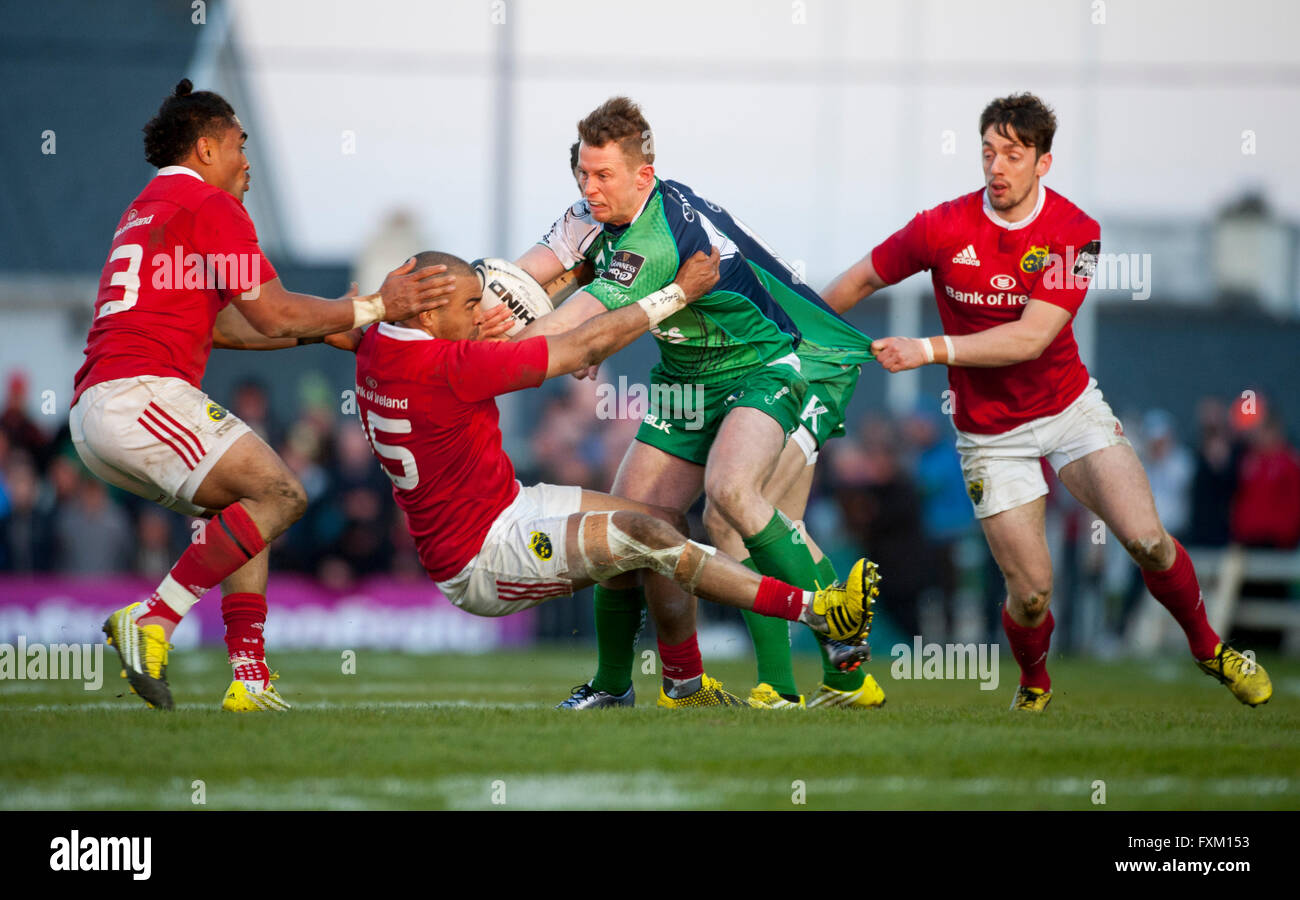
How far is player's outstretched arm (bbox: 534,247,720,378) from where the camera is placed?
5.99 meters

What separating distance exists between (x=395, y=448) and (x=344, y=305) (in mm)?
653

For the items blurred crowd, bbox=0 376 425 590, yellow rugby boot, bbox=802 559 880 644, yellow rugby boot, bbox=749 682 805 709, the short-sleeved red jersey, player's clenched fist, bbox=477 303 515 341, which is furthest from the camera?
blurred crowd, bbox=0 376 425 590

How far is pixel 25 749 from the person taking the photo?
16.7 ft

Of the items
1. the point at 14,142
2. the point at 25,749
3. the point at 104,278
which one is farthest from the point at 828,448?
the point at 14,142

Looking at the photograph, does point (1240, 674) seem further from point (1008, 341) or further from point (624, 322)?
point (624, 322)

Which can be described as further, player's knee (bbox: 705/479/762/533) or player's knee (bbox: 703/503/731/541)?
player's knee (bbox: 703/503/731/541)

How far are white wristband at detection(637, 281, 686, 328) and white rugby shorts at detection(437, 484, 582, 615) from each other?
848mm

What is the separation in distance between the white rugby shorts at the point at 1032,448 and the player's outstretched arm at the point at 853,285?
94 cm

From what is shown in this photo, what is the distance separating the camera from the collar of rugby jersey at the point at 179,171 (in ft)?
21.1

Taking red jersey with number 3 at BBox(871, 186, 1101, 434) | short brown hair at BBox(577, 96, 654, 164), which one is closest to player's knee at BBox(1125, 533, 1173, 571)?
red jersey with number 3 at BBox(871, 186, 1101, 434)

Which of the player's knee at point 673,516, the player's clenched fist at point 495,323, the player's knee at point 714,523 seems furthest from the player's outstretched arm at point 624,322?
the player's knee at point 714,523

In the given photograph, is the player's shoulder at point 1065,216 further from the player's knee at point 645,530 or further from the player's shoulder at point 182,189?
the player's shoulder at point 182,189

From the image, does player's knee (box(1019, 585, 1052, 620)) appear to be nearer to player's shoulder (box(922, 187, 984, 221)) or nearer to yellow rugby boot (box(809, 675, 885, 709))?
yellow rugby boot (box(809, 675, 885, 709))

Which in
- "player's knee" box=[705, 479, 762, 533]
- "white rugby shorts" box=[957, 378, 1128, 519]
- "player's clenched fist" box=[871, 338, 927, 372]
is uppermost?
"player's clenched fist" box=[871, 338, 927, 372]
